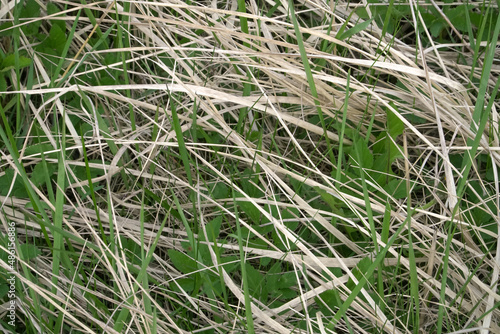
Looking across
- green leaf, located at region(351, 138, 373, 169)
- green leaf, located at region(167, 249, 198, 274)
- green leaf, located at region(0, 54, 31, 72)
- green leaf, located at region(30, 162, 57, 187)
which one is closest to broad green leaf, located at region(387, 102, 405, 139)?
green leaf, located at region(351, 138, 373, 169)

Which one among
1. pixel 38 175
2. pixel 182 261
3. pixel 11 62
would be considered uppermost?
pixel 11 62

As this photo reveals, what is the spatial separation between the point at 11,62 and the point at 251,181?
0.80 meters

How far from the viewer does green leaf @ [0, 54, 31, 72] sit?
157 cm

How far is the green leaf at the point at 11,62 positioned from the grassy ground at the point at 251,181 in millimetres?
10

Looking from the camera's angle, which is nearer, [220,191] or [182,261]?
[182,261]

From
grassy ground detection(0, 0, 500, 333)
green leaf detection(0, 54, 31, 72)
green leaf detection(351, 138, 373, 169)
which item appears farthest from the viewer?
green leaf detection(0, 54, 31, 72)

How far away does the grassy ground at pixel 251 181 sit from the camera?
4.09 ft

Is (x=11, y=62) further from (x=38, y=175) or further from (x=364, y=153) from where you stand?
(x=364, y=153)

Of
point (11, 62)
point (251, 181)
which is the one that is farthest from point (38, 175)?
point (251, 181)

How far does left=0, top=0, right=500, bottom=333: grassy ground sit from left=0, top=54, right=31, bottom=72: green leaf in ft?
0.03

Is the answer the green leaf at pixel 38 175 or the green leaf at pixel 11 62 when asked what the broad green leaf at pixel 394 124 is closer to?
the green leaf at pixel 38 175

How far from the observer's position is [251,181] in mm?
1419

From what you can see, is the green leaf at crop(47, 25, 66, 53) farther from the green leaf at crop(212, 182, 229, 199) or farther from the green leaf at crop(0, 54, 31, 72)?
the green leaf at crop(212, 182, 229, 199)

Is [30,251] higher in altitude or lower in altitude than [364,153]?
lower
